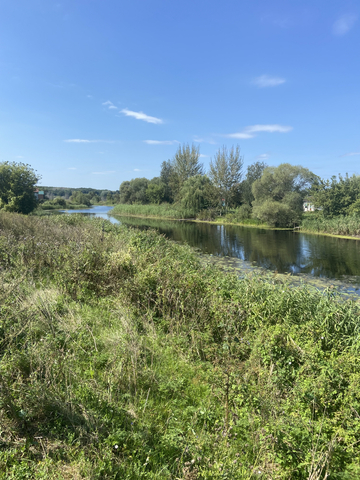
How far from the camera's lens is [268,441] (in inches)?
87.3

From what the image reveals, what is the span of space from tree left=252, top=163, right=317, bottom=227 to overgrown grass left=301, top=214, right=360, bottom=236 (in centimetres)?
425

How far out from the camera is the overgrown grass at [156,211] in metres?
43.1

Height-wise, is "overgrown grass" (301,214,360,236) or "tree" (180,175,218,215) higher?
"tree" (180,175,218,215)

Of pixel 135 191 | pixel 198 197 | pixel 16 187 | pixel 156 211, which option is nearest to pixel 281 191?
pixel 198 197

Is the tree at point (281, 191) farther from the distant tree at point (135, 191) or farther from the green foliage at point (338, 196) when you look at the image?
the distant tree at point (135, 191)

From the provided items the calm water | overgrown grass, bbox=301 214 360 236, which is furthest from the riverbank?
the calm water

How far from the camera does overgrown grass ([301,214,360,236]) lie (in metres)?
21.8

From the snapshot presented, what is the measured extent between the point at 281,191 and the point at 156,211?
2105 centimetres

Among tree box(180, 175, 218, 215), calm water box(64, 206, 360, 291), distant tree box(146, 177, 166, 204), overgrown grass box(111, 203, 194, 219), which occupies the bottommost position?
calm water box(64, 206, 360, 291)

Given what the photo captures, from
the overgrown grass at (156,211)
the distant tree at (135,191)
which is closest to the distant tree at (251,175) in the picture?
the overgrown grass at (156,211)

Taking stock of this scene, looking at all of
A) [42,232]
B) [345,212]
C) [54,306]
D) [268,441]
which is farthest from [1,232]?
[345,212]

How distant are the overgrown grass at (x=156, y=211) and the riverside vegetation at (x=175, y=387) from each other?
125 ft

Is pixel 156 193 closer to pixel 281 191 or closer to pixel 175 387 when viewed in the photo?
pixel 281 191

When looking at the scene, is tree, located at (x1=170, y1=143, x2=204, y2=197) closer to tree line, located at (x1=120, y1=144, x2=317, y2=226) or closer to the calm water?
tree line, located at (x1=120, y1=144, x2=317, y2=226)
